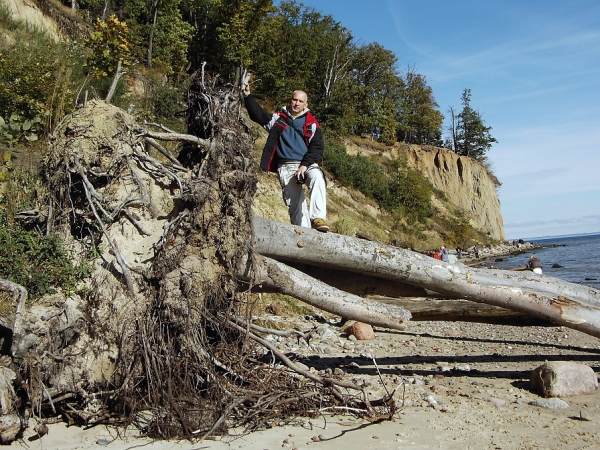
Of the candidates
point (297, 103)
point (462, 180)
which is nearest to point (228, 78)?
point (297, 103)

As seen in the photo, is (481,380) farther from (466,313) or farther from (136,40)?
(136,40)

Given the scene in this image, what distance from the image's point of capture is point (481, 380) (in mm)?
5695

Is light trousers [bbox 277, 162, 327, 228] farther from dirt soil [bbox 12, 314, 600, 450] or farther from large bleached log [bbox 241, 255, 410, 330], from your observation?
dirt soil [bbox 12, 314, 600, 450]

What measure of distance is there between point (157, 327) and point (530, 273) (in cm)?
413

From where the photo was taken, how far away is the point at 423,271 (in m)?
5.19

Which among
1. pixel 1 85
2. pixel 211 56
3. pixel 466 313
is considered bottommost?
pixel 466 313

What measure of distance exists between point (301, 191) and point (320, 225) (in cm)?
75

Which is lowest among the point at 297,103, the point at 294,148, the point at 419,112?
the point at 294,148

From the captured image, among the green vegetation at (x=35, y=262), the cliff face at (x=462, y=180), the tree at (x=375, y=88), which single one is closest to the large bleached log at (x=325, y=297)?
the green vegetation at (x=35, y=262)

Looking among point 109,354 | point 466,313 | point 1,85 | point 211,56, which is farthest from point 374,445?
point 211,56

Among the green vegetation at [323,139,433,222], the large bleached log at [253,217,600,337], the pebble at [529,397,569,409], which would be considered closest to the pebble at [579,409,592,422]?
the pebble at [529,397,569,409]

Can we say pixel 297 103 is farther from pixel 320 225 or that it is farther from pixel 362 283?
pixel 362 283

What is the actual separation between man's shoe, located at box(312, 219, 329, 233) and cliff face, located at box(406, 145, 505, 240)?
155 ft

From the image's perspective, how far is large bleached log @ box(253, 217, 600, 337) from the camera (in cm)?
502
